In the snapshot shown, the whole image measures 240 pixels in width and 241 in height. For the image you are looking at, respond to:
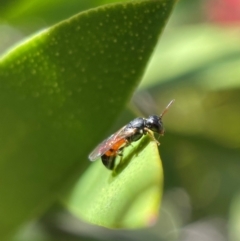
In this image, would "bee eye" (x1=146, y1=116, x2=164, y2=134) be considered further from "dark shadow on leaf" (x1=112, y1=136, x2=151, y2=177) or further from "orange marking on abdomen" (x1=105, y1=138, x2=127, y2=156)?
"dark shadow on leaf" (x1=112, y1=136, x2=151, y2=177)

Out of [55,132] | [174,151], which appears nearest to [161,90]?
[174,151]

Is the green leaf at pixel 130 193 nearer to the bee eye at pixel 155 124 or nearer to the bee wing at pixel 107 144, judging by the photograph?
the bee wing at pixel 107 144

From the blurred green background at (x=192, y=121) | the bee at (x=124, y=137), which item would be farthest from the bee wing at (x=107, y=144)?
the blurred green background at (x=192, y=121)

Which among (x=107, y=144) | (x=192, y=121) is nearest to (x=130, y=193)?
(x=107, y=144)

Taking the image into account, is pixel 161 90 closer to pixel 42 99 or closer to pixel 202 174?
pixel 202 174

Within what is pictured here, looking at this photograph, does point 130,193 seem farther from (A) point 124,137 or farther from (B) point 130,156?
(A) point 124,137
